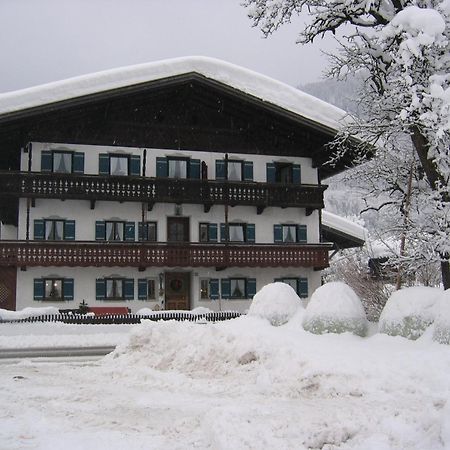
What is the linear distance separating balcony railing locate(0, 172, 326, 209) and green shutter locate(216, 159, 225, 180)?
114 centimetres

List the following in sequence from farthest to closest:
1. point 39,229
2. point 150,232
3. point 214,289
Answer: point 214,289 < point 150,232 < point 39,229

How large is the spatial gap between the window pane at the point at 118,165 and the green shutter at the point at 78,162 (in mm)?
1482

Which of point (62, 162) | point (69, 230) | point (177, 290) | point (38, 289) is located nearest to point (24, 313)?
point (38, 289)

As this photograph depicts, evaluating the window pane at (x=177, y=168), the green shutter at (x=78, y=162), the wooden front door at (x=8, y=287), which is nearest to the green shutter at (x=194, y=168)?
the window pane at (x=177, y=168)

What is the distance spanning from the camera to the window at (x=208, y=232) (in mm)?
30938

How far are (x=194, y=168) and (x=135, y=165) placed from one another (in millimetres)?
3177

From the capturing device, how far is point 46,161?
28922 millimetres

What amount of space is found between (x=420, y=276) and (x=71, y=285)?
16.5 meters

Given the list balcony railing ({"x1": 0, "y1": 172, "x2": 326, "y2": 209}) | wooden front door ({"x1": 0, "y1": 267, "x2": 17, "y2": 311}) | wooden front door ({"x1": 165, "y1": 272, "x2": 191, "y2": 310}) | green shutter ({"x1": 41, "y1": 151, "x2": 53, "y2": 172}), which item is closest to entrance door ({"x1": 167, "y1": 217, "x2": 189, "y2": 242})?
balcony railing ({"x1": 0, "y1": 172, "x2": 326, "y2": 209})

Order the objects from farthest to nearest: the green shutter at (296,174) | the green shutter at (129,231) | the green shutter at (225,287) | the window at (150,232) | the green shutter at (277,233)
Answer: the green shutter at (296,174), the green shutter at (277,233), the green shutter at (225,287), the window at (150,232), the green shutter at (129,231)

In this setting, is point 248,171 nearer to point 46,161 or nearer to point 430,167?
point 46,161

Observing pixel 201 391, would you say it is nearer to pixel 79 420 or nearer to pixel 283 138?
pixel 79 420

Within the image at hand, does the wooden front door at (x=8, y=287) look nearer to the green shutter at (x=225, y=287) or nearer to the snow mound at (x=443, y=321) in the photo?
the green shutter at (x=225, y=287)

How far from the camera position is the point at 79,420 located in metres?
7.49
